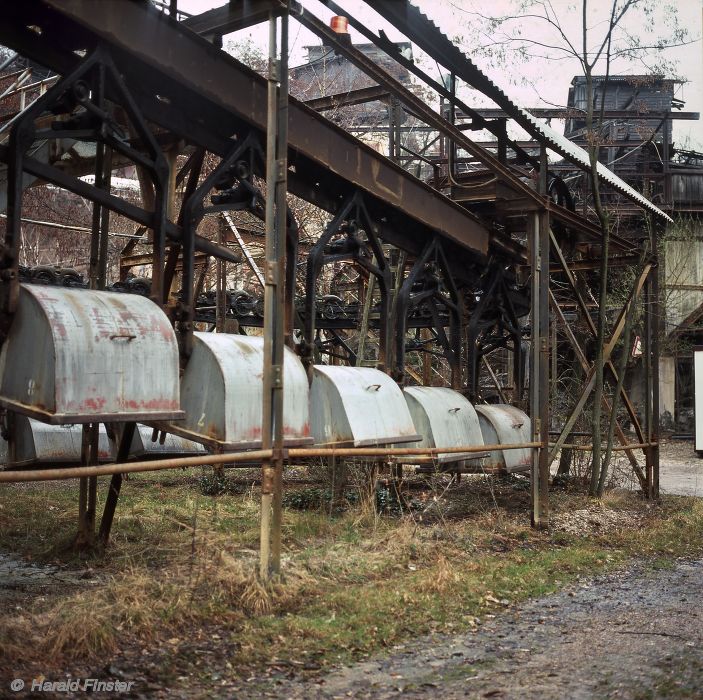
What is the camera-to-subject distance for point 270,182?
6.19 m

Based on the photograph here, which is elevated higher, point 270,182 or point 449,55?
point 449,55

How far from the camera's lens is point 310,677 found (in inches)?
181

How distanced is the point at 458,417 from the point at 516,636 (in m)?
5.09

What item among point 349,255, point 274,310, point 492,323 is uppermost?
point 349,255

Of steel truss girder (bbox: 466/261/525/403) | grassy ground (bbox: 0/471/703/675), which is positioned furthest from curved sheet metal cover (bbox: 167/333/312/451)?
steel truss girder (bbox: 466/261/525/403)

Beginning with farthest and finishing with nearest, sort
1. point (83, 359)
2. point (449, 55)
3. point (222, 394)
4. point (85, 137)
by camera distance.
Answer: point (449, 55)
point (222, 394)
point (85, 137)
point (83, 359)

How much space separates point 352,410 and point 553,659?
11.8 feet

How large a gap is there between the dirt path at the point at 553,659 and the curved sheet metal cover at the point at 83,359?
2.12 metres

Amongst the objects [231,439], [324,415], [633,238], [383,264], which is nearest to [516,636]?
[231,439]

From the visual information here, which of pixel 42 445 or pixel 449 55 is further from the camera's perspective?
pixel 449 55

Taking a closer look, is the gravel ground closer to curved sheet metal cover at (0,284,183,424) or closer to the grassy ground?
the grassy ground

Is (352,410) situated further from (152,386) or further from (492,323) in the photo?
(492,323)

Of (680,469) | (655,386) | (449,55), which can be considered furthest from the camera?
(680,469)

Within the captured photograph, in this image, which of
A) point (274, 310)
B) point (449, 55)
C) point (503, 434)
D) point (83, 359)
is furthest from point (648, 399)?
point (83, 359)
